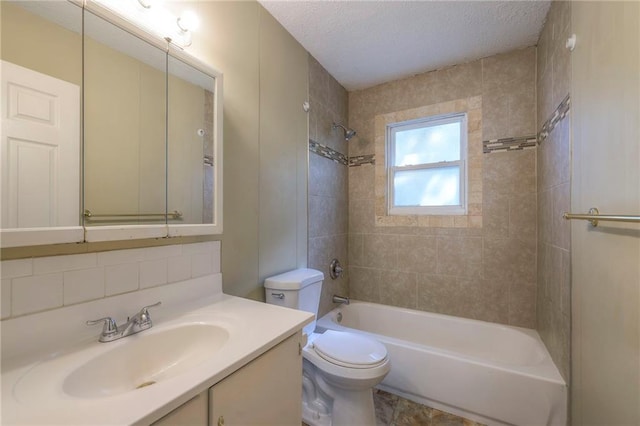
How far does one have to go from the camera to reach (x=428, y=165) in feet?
7.72

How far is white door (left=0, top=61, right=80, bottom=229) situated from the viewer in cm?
69

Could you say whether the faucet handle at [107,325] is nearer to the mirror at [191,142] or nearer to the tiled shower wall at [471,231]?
the mirror at [191,142]

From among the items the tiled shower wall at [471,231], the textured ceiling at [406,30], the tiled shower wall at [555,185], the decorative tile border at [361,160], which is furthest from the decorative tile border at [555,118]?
the decorative tile border at [361,160]

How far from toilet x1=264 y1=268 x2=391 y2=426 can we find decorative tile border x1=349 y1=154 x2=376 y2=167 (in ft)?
4.27

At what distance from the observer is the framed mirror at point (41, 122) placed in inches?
27.3

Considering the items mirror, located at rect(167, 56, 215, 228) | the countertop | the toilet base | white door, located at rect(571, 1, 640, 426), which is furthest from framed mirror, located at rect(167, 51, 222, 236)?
white door, located at rect(571, 1, 640, 426)

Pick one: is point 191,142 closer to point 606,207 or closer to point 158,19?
point 158,19

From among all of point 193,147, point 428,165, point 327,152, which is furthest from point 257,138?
point 428,165

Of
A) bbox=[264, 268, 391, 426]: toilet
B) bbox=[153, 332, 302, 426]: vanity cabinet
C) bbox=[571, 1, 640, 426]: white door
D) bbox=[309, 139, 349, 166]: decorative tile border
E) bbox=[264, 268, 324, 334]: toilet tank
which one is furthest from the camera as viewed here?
bbox=[309, 139, 349, 166]: decorative tile border

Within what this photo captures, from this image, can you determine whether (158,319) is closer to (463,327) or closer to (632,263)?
(632,263)

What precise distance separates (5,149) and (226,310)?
81 centimetres

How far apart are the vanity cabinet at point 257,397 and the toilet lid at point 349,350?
0.41 meters

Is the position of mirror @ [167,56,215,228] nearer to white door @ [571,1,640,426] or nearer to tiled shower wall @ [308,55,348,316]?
tiled shower wall @ [308,55,348,316]

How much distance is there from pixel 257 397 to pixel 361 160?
7.02ft
